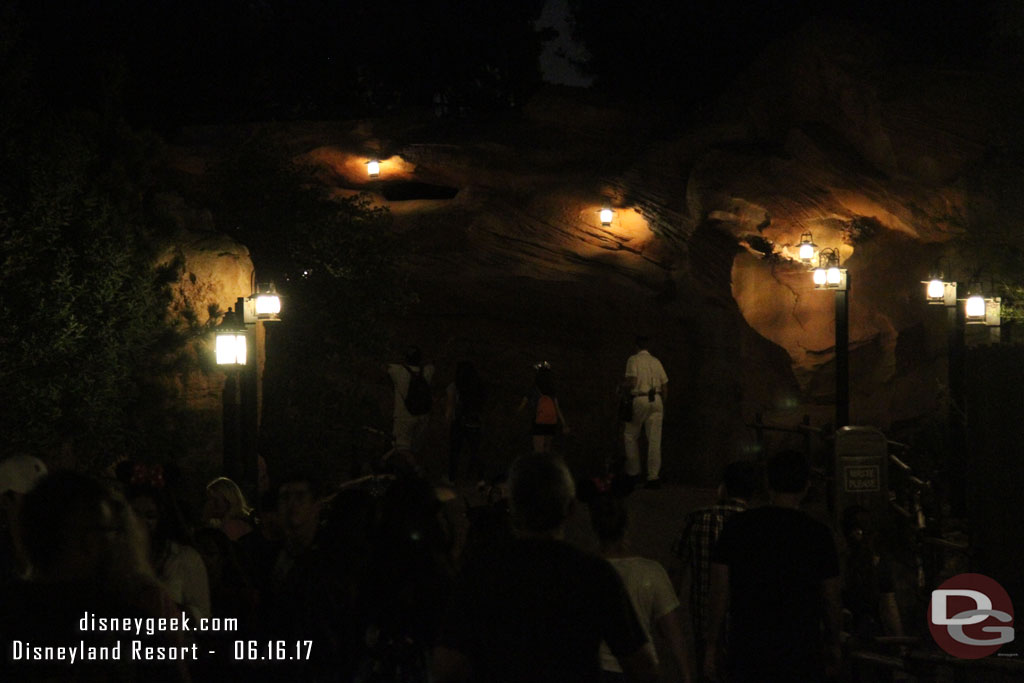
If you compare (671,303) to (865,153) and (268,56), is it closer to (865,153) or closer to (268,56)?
(865,153)

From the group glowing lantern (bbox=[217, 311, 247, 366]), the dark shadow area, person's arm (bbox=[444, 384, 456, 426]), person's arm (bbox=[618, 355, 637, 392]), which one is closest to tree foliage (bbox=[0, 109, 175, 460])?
glowing lantern (bbox=[217, 311, 247, 366])

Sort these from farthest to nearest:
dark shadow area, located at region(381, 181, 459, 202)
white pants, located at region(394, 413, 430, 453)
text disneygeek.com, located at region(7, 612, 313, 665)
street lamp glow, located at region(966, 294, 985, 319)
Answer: dark shadow area, located at region(381, 181, 459, 202) < white pants, located at region(394, 413, 430, 453) < street lamp glow, located at region(966, 294, 985, 319) < text disneygeek.com, located at region(7, 612, 313, 665)

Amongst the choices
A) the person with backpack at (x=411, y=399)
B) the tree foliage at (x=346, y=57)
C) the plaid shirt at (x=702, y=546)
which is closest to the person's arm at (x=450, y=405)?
the person with backpack at (x=411, y=399)

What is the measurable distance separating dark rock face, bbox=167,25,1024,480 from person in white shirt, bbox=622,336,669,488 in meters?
2.64

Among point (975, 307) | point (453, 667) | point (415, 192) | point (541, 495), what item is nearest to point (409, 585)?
point (453, 667)

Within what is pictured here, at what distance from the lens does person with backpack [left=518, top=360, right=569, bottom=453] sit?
1409 cm

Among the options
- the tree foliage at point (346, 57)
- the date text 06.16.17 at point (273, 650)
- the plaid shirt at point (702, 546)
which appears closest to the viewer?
the date text 06.16.17 at point (273, 650)

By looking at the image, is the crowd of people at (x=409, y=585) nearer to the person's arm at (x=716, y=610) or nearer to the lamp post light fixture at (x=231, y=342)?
the person's arm at (x=716, y=610)

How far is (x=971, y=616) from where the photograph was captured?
24.5ft

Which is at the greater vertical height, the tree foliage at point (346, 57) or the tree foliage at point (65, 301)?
the tree foliage at point (346, 57)

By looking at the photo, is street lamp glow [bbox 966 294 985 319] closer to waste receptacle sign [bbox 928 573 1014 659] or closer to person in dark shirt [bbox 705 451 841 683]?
waste receptacle sign [bbox 928 573 1014 659]

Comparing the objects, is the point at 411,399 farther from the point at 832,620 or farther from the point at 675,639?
the point at 832,620

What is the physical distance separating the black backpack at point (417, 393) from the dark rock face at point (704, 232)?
386 centimetres

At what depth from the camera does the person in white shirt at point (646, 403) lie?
14727 mm
